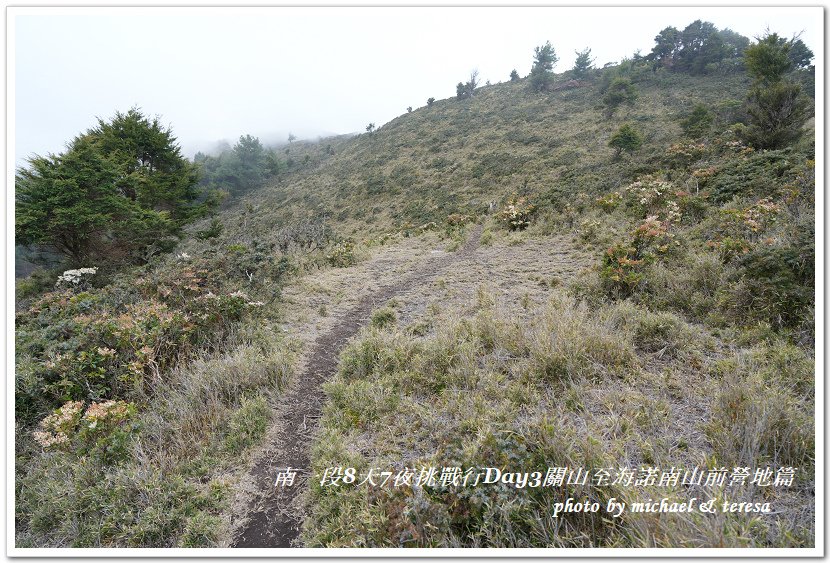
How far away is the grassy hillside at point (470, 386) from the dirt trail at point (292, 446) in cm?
15

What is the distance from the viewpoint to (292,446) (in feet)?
10.7

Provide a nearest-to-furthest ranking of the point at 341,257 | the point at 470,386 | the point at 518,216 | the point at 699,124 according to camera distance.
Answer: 1. the point at 470,386
2. the point at 341,257
3. the point at 518,216
4. the point at 699,124

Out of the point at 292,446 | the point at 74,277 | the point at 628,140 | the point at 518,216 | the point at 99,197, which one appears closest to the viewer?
the point at 292,446

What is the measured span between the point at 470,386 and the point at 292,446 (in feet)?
6.04

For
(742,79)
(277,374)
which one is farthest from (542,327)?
(742,79)

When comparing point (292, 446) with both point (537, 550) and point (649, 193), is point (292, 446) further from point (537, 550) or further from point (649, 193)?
point (649, 193)

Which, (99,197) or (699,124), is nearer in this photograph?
(99,197)

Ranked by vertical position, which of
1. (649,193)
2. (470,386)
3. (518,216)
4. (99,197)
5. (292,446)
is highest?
(99,197)

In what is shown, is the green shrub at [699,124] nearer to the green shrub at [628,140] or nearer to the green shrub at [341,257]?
the green shrub at [628,140]

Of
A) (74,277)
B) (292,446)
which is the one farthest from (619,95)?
(74,277)

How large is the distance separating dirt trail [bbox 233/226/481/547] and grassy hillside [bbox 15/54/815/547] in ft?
0.50

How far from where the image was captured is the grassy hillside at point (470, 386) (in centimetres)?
218

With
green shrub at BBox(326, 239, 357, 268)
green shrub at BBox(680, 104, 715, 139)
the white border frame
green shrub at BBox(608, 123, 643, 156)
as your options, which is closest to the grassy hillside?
the white border frame

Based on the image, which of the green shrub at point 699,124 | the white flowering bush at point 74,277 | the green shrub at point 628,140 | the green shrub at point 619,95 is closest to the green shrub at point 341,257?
the white flowering bush at point 74,277
